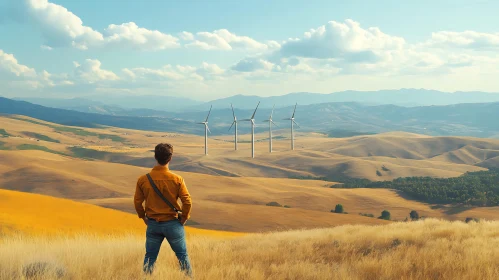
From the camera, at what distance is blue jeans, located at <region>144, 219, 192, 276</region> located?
793 centimetres

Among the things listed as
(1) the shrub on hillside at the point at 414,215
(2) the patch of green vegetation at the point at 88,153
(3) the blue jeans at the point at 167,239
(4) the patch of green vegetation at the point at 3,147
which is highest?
(3) the blue jeans at the point at 167,239

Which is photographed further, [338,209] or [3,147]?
[3,147]

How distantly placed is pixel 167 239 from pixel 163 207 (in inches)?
22.5

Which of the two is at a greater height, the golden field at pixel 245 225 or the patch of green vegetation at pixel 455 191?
the golden field at pixel 245 225

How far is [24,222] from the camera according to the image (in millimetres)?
23906

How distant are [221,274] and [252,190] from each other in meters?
66.4

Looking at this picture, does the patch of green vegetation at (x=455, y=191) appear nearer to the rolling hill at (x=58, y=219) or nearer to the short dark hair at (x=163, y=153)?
the rolling hill at (x=58, y=219)

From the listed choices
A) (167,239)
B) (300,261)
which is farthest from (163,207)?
(300,261)

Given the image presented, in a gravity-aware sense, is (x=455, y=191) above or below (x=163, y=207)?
below

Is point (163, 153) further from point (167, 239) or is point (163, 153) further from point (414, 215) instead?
point (414, 215)

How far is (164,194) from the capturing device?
25.9 ft

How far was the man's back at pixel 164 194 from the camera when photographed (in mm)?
7863

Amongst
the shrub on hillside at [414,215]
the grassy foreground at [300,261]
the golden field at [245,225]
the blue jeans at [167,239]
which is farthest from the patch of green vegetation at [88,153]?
the blue jeans at [167,239]

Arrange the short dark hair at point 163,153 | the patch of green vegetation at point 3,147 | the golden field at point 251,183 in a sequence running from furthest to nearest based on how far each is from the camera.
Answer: the patch of green vegetation at point 3,147 < the golden field at point 251,183 < the short dark hair at point 163,153
